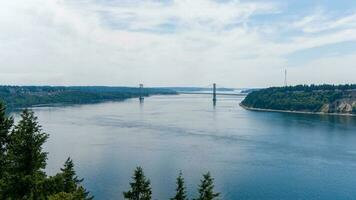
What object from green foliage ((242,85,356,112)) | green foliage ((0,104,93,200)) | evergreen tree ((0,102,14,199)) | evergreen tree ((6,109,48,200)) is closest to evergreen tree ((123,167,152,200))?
evergreen tree ((0,102,14,199))

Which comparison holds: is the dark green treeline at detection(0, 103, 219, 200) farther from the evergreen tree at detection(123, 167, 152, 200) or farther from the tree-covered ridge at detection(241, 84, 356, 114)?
the tree-covered ridge at detection(241, 84, 356, 114)

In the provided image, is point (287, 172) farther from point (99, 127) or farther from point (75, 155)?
point (99, 127)

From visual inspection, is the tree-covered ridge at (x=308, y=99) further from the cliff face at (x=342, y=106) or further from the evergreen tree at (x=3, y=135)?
the evergreen tree at (x=3, y=135)

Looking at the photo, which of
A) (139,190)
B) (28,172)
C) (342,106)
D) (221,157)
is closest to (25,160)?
(28,172)

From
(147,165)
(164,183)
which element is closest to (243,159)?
(147,165)

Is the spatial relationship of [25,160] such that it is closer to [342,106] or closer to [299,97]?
[342,106]
